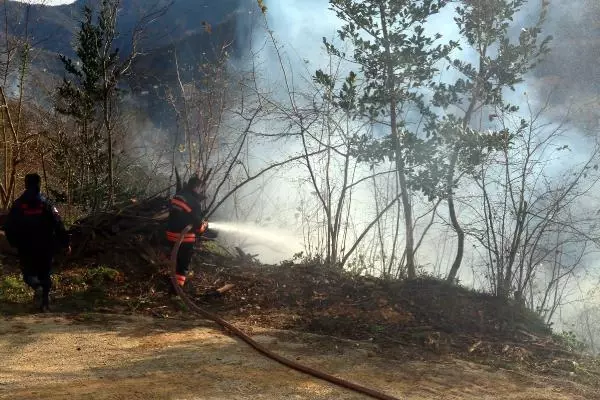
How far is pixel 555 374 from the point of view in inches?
219

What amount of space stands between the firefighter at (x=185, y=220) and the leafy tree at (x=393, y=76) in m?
2.90

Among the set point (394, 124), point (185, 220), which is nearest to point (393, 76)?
point (394, 124)

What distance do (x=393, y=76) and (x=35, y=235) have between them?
225 inches

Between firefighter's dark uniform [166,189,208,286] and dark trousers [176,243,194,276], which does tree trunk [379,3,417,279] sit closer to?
firefighter's dark uniform [166,189,208,286]

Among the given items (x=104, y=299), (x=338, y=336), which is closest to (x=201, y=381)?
(x=338, y=336)

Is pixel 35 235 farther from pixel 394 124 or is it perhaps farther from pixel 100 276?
pixel 394 124

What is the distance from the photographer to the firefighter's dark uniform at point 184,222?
6.88 m

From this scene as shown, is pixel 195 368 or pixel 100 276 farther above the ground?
pixel 100 276

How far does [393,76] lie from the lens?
336 inches

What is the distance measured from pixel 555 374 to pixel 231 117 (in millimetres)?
9216

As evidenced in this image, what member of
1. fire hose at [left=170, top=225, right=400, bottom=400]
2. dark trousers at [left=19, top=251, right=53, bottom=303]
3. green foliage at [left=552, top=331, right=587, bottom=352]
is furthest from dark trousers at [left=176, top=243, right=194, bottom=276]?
green foliage at [left=552, top=331, right=587, bottom=352]

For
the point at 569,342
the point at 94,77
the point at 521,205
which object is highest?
the point at 94,77

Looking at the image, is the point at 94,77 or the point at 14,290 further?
the point at 94,77

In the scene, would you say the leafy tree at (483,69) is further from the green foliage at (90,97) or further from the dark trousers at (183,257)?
the green foliage at (90,97)
